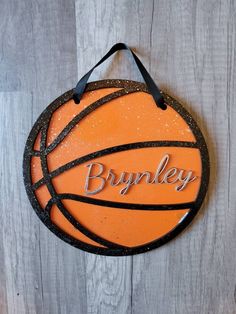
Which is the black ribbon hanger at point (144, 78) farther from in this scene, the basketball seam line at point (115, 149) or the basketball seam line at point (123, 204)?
the basketball seam line at point (123, 204)

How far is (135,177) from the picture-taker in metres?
0.75

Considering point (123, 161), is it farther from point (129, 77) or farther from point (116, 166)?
point (129, 77)

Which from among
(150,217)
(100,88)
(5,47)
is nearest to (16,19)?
(5,47)

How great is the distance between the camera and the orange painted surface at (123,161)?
0.73m

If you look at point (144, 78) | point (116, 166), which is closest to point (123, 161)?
point (116, 166)

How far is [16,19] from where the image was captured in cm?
78

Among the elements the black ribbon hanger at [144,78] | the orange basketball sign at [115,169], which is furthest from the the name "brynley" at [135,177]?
the black ribbon hanger at [144,78]

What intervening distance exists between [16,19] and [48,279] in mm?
792

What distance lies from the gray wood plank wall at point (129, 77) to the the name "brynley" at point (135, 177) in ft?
0.33

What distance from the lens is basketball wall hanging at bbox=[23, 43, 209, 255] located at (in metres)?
0.73

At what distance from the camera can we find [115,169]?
2.45ft

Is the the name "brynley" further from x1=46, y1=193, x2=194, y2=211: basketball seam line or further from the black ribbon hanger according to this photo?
the black ribbon hanger

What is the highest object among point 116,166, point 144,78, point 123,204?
point 144,78

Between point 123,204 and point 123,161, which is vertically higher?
point 123,161
